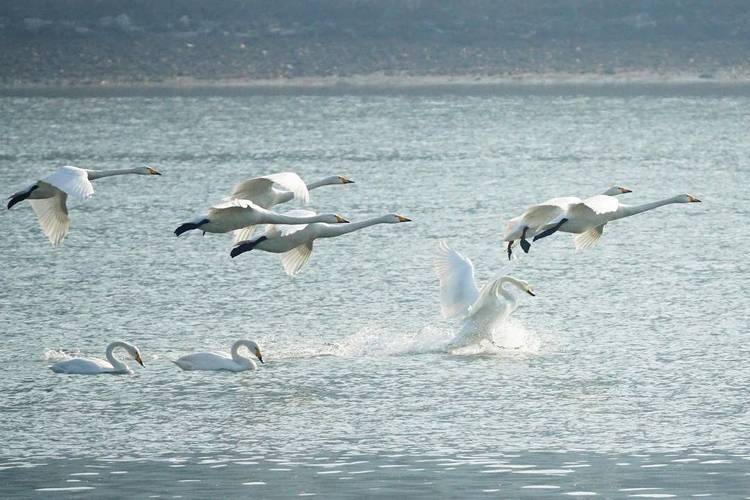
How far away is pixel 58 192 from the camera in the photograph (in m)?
20.0

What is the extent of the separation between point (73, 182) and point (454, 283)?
5109 millimetres

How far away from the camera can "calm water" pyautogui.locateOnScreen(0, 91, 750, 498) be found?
52.4 ft

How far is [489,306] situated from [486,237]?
10382 mm

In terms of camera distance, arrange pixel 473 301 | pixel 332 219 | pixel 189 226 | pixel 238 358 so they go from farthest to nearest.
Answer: pixel 473 301
pixel 238 358
pixel 332 219
pixel 189 226

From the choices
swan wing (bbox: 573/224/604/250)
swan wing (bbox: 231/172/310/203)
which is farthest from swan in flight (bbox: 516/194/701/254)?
swan wing (bbox: 231/172/310/203)

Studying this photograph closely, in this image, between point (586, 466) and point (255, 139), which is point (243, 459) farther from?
point (255, 139)

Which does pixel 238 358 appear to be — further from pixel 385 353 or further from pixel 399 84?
pixel 399 84

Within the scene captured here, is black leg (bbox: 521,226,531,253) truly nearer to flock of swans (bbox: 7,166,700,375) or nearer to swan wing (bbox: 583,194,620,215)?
flock of swans (bbox: 7,166,700,375)

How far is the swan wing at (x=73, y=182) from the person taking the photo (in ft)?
61.5

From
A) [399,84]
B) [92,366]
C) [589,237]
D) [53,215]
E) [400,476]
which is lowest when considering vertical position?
[399,84]

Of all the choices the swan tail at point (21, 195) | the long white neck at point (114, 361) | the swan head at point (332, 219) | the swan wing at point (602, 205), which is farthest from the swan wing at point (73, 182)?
the swan wing at point (602, 205)

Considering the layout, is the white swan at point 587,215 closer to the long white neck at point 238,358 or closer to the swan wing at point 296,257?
the swan wing at point 296,257

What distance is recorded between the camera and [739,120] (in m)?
64.1

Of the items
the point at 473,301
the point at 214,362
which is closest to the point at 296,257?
the point at 214,362
